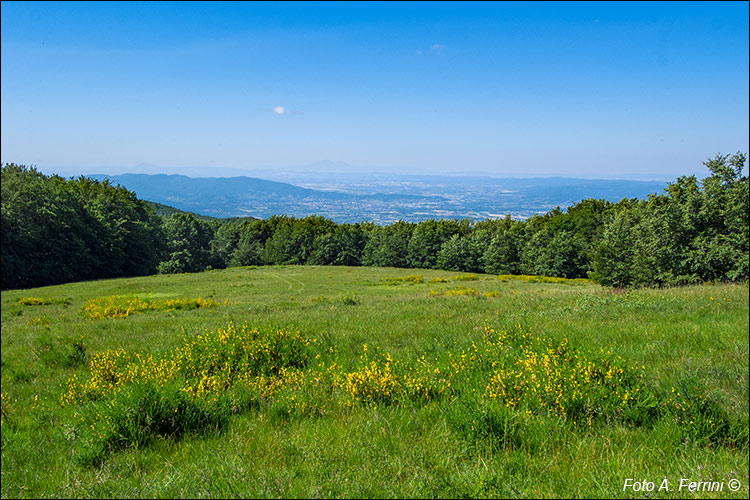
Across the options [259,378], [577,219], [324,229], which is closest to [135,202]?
[324,229]

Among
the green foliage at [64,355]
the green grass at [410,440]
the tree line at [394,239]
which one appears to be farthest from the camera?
the tree line at [394,239]

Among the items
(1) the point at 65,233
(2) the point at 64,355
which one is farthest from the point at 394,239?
(2) the point at 64,355

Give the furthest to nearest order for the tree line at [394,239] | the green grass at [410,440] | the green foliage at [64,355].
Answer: the tree line at [394,239], the green foliage at [64,355], the green grass at [410,440]

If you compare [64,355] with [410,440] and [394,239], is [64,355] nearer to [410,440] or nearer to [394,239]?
[410,440]

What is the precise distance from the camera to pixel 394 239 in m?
87.6

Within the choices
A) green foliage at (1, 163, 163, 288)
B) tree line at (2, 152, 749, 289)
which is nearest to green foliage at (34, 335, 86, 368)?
tree line at (2, 152, 749, 289)

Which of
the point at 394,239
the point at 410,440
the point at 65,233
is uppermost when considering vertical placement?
the point at 65,233

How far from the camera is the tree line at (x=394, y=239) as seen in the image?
55.6ft

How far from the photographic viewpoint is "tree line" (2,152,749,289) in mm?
16953

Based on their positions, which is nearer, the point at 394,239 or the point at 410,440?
the point at 410,440

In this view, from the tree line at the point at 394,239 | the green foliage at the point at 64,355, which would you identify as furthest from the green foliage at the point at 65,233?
the green foliage at the point at 64,355

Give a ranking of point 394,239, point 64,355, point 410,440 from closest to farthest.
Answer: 1. point 410,440
2. point 64,355
3. point 394,239

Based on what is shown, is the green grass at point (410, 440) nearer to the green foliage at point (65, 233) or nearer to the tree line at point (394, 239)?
the tree line at point (394, 239)

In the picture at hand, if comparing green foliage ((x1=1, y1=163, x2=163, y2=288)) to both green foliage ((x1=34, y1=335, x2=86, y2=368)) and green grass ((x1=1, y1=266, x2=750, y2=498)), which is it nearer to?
green foliage ((x1=34, y1=335, x2=86, y2=368))
